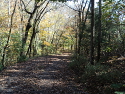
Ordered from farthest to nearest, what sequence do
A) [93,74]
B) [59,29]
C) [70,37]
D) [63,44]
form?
[63,44]
[70,37]
[59,29]
[93,74]

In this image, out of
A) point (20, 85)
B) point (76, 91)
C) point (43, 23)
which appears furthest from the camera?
point (43, 23)

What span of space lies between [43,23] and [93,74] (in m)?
18.7

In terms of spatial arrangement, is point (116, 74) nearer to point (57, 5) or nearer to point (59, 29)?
point (57, 5)

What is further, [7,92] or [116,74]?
[116,74]

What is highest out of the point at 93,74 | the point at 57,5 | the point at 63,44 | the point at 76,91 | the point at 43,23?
the point at 57,5

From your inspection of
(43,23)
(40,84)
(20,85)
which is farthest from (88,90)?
(43,23)

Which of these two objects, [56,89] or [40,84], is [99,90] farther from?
[40,84]

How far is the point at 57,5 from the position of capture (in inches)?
742

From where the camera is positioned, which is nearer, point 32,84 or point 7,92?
point 7,92

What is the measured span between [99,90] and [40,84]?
2.94 m

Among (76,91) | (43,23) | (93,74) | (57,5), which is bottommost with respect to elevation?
(76,91)

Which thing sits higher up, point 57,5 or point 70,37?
point 57,5

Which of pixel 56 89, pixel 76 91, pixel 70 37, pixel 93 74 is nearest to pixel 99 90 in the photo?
pixel 76 91

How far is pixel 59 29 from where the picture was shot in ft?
102
